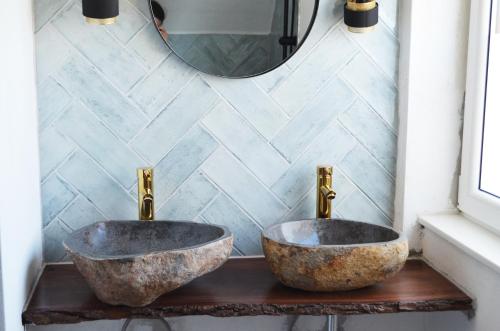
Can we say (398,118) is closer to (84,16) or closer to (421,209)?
(421,209)

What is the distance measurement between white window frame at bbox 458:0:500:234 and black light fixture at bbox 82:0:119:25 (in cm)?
100

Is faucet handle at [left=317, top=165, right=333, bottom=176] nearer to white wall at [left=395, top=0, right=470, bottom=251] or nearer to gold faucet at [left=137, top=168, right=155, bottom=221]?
white wall at [left=395, top=0, right=470, bottom=251]

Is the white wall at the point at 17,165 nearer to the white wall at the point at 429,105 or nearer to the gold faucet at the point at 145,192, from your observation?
the gold faucet at the point at 145,192

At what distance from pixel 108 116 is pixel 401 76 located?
0.87 m

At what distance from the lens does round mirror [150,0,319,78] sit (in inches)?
68.1

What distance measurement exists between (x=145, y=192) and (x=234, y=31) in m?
0.52

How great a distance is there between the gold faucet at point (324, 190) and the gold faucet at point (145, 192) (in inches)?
18.9

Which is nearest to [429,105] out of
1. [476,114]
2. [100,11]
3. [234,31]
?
[476,114]

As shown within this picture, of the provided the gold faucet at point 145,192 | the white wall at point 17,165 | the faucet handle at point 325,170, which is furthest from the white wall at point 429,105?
the white wall at point 17,165

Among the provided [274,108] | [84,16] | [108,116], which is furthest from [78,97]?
[274,108]

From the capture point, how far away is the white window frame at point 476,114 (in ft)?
5.57

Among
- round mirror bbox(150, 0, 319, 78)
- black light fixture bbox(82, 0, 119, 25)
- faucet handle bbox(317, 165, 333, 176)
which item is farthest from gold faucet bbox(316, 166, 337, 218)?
black light fixture bbox(82, 0, 119, 25)

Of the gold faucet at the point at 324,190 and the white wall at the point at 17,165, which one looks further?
Answer: the gold faucet at the point at 324,190

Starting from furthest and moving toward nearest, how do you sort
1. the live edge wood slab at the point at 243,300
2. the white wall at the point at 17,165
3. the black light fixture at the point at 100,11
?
1. the black light fixture at the point at 100,11
2. the live edge wood slab at the point at 243,300
3. the white wall at the point at 17,165
